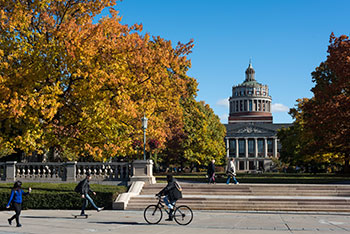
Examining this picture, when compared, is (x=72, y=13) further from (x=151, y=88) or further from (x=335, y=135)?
(x=335, y=135)

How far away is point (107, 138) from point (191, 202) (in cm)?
624

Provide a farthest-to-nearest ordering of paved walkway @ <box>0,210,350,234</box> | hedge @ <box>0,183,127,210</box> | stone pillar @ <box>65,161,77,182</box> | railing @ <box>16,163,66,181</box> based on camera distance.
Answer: railing @ <box>16,163,66,181</box>, stone pillar @ <box>65,161,77,182</box>, hedge @ <box>0,183,127,210</box>, paved walkway @ <box>0,210,350,234</box>

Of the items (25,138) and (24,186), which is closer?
(25,138)

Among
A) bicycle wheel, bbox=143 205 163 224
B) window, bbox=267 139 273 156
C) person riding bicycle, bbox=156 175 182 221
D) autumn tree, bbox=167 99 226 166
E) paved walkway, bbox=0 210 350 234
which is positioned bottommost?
paved walkway, bbox=0 210 350 234

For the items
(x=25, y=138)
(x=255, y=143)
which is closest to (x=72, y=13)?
(x=25, y=138)

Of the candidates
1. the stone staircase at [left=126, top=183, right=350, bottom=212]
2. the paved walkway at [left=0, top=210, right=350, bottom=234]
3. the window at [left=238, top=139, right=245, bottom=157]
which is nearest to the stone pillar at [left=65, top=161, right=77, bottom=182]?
the stone staircase at [left=126, top=183, right=350, bottom=212]

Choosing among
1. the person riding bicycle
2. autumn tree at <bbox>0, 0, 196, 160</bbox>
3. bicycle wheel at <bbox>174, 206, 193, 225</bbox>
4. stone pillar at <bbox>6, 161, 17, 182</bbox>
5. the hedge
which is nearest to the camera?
bicycle wheel at <bbox>174, 206, 193, 225</bbox>

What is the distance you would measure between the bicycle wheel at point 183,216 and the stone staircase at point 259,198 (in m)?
5.27

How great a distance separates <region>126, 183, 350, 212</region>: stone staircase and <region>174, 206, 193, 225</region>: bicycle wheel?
17.3 ft

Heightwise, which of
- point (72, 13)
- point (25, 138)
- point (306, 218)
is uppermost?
point (72, 13)

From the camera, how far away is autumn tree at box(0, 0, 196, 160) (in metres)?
22.8

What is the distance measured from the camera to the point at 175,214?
15.9 meters

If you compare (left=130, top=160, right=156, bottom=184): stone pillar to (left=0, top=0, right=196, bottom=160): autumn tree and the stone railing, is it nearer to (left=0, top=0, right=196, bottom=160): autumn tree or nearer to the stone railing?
the stone railing

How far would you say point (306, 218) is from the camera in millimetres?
17812
